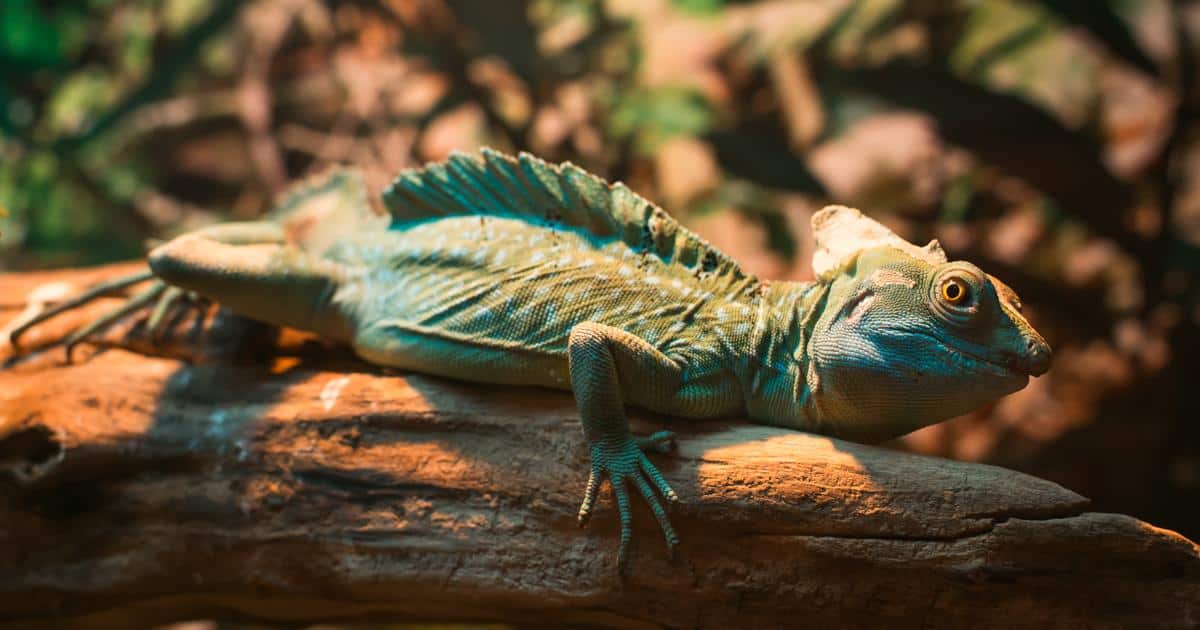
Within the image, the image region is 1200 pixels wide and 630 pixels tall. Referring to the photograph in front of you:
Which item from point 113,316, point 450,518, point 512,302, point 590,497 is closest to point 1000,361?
point 590,497

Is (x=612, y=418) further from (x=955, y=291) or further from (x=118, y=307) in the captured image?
(x=118, y=307)

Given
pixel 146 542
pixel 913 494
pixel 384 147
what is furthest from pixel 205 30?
pixel 913 494

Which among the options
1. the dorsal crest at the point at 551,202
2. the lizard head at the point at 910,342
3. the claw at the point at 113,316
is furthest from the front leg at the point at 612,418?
the claw at the point at 113,316

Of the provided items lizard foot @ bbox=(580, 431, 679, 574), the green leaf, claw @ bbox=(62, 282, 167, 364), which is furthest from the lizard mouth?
the green leaf

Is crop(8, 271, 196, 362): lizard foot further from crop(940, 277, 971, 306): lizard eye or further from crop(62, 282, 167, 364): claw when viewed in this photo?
crop(940, 277, 971, 306): lizard eye

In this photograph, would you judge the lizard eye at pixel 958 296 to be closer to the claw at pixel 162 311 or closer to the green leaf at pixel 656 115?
the claw at pixel 162 311
